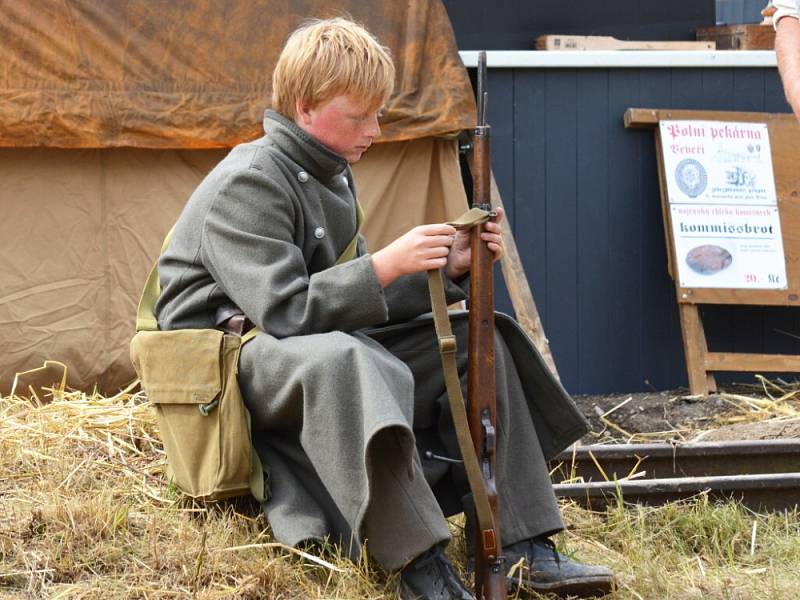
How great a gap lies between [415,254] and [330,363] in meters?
0.31

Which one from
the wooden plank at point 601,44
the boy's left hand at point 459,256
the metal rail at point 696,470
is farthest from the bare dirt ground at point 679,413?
the boy's left hand at point 459,256

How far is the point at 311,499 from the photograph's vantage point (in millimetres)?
3041

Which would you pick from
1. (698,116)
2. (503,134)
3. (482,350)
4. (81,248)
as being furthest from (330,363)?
(698,116)

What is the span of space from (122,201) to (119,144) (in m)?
0.31

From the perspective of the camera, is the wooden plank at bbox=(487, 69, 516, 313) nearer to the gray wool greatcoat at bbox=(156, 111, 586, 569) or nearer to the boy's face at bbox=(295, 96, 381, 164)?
the gray wool greatcoat at bbox=(156, 111, 586, 569)

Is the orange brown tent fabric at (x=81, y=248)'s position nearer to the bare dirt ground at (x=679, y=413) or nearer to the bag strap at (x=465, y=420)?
the bare dirt ground at (x=679, y=413)

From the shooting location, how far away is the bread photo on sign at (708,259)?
6512mm

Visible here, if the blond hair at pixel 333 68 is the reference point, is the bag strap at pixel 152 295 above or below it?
below

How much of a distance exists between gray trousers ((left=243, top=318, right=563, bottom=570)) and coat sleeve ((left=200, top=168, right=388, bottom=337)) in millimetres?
144

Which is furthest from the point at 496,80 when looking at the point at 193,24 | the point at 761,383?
the point at 761,383

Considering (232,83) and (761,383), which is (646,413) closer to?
(761,383)

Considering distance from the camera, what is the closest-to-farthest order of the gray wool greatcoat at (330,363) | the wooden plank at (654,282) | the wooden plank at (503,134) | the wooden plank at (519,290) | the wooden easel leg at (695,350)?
the gray wool greatcoat at (330,363) < the wooden plank at (519,290) < the wooden easel leg at (695,350) < the wooden plank at (503,134) < the wooden plank at (654,282)

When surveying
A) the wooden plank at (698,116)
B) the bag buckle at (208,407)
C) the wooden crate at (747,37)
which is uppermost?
the wooden crate at (747,37)

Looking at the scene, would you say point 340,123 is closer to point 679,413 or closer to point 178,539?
point 178,539
